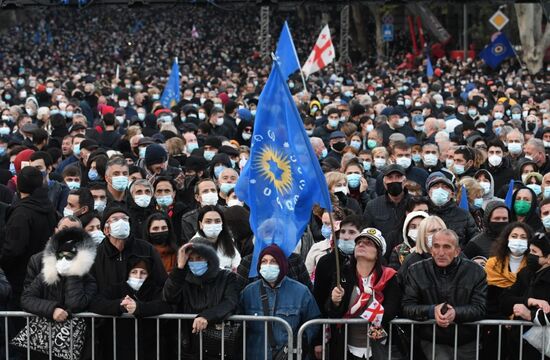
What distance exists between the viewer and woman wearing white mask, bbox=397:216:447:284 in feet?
28.1

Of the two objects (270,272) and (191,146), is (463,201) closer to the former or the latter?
(270,272)

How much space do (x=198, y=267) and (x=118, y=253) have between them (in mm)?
715

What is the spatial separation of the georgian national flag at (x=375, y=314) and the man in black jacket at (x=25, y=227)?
9.46 ft

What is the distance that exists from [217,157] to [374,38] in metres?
51.9

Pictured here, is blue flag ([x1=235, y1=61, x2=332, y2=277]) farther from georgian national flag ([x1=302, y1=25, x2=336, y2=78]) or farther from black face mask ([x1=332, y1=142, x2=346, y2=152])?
georgian national flag ([x1=302, y1=25, x2=336, y2=78])

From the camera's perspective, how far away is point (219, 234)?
357 inches

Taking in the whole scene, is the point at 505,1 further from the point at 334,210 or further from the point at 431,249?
the point at 431,249

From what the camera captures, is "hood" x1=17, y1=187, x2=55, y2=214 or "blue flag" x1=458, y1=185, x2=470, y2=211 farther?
"blue flag" x1=458, y1=185, x2=470, y2=211

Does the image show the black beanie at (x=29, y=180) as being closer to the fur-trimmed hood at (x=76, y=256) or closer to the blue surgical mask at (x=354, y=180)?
the fur-trimmed hood at (x=76, y=256)

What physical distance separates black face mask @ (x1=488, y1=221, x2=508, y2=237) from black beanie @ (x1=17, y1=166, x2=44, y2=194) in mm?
3374

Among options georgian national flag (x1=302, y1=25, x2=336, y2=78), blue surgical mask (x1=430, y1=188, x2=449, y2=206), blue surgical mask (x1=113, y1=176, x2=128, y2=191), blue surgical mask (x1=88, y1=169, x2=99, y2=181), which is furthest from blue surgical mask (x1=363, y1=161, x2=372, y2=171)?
georgian national flag (x1=302, y1=25, x2=336, y2=78)

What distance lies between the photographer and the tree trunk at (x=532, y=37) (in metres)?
40.5

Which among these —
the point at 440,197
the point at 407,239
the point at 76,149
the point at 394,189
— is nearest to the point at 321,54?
the point at 76,149

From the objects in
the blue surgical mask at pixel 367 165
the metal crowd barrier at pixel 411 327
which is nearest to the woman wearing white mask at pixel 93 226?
the metal crowd barrier at pixel 411 327
